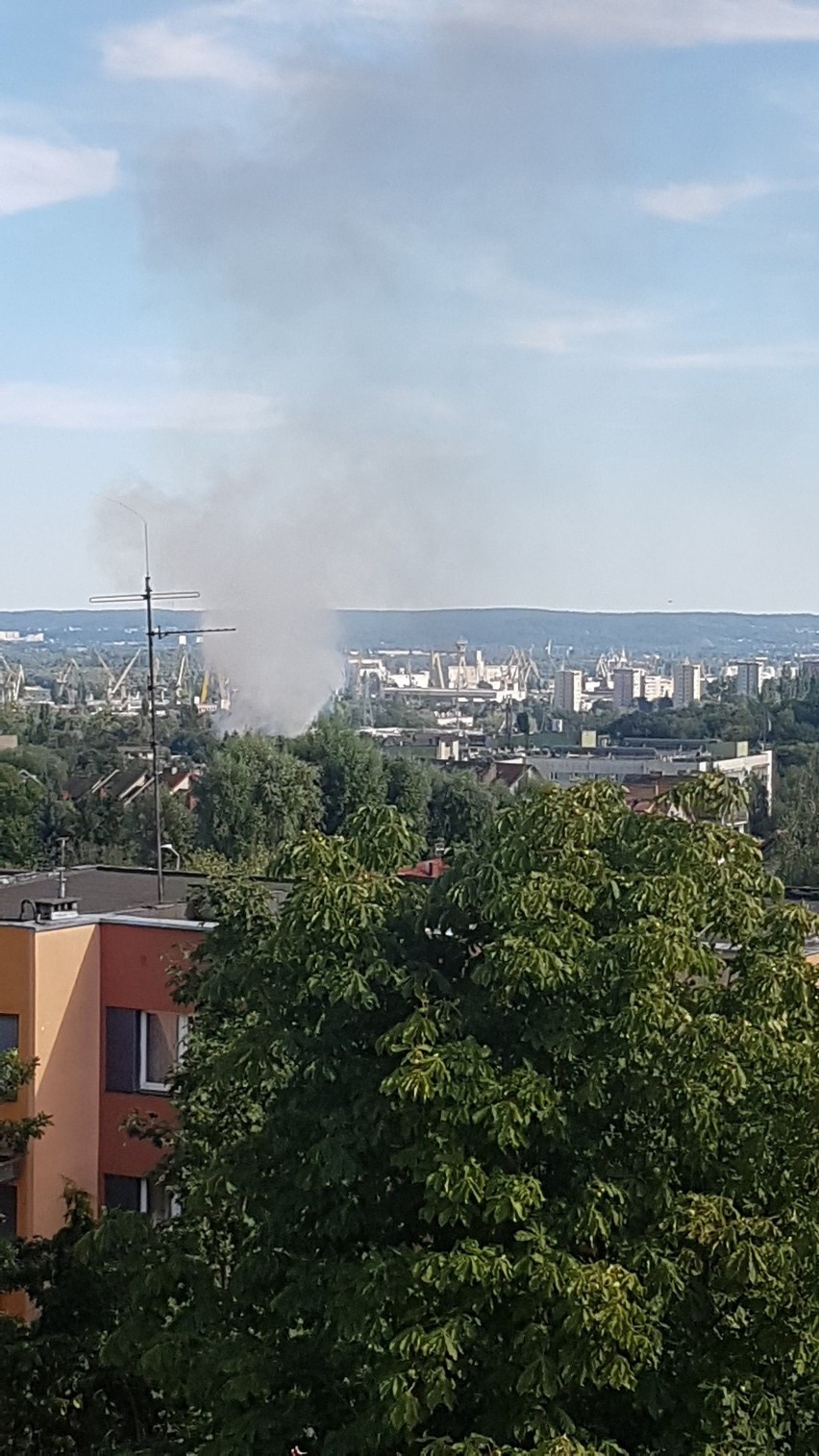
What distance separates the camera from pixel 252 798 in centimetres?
4891

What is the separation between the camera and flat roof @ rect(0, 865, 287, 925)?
45.4 ft

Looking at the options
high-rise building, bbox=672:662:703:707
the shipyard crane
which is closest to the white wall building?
the shipyard crane

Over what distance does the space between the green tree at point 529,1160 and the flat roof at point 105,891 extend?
6.05 m

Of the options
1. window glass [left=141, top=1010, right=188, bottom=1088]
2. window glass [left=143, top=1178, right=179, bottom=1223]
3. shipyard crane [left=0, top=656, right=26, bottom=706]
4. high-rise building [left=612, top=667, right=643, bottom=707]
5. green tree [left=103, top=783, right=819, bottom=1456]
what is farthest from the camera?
high-rise building [left=612, top=667, right=643, bottom=707]

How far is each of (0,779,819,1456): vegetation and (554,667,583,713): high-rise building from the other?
Result: 546 ft

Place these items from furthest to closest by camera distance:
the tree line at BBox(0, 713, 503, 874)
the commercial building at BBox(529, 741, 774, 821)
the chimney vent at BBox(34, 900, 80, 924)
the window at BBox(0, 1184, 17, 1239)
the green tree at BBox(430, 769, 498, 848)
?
the commercial building at BBox(529, 741, 774, 821), the green tree at BBox(430, 769, 498, 848), the tree line at BBox(0, 713, 503, 874), the chimney vent at BBox(34, 900, 80, 924), the window at BBox(0, 1184, 17, 1239)

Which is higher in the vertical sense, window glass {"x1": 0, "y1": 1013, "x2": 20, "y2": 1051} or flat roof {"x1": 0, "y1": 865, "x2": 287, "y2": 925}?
flat roof {"x1": 0, "y1": 865, "x2": 287, "y2": 925}

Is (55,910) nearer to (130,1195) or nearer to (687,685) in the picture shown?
(130,1195)

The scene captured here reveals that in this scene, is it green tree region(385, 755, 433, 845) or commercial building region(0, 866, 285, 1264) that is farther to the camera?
green tree region(385, 755, 433, 845)

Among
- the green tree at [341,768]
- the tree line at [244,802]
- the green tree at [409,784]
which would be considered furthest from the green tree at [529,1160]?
the green tree at [341,768]

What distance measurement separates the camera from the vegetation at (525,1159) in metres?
6.06

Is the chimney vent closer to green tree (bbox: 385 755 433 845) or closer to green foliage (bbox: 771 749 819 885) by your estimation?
green foliage (bbox: 771 749 819 885)

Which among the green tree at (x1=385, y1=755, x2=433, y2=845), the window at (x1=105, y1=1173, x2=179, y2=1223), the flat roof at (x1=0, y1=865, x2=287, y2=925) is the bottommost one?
the green tree at (x1=385, y1=755, x2=433, y2=845)

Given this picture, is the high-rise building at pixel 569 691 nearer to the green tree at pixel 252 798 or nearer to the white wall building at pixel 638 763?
the white wall building at pixel 638 763
